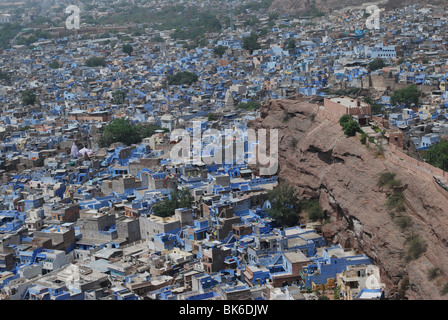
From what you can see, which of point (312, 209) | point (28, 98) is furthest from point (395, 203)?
point (28, 98)

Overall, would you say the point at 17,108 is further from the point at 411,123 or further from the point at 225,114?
the point at 411,123

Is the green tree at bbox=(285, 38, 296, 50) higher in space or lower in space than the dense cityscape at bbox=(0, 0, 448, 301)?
higher

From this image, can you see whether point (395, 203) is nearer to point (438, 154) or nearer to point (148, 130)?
point (438, 154)

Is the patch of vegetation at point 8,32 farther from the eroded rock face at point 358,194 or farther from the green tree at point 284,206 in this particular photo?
the green tree at point 284,206

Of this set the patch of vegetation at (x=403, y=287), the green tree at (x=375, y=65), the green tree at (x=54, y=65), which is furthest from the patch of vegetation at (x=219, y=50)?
the patch of vegetation at (x=403, y=287)

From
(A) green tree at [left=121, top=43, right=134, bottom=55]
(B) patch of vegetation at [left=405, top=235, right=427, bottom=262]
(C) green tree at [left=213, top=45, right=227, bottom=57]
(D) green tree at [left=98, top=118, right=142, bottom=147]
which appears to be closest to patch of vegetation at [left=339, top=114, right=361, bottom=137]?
(B) patch of vegetation at [left=405, top=235, right=427, bottom=262]

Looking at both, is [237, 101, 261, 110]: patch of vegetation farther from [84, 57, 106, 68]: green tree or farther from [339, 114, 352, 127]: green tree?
[84, 57, 106, 68]: green tree
